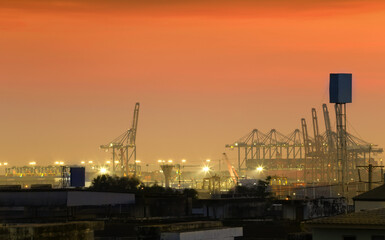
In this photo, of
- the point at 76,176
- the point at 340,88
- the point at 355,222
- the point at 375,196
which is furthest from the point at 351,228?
the point at 340,88

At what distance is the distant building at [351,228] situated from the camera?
2491 cm

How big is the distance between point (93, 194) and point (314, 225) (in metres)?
31.4

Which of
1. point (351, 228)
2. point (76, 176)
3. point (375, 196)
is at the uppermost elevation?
point (76, 176)

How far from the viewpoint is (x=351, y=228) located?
25.2 m

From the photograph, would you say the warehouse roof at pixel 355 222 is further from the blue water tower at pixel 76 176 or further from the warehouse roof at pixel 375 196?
the blue water tower at pixel 76 176

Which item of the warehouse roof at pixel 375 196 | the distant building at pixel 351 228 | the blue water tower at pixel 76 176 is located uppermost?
the blue water tower at pixel 76 176

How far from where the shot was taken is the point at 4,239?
1694cm

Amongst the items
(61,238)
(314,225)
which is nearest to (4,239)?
(61,238)

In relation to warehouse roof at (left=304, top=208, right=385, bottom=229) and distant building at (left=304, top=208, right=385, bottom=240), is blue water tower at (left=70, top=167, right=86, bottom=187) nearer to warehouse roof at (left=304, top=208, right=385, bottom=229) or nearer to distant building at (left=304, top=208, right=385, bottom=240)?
warehouse roof at (left=304, top=208, right=385, bottom=229)

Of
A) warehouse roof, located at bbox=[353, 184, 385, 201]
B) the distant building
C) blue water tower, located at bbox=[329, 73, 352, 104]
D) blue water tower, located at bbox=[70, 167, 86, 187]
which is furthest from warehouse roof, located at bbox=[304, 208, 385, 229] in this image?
blue water tower, located at bbox=[329, 73, 352, 104]

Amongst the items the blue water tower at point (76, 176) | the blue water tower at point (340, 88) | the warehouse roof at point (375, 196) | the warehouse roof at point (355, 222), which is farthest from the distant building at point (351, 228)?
the blue water tower at point (340, 88)

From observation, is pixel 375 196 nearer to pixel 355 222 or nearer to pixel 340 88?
pixel 355 222

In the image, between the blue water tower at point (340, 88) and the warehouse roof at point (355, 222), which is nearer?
the warehouse roof at point (355, 222)

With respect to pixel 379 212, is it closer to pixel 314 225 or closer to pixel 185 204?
pixel 314 225
